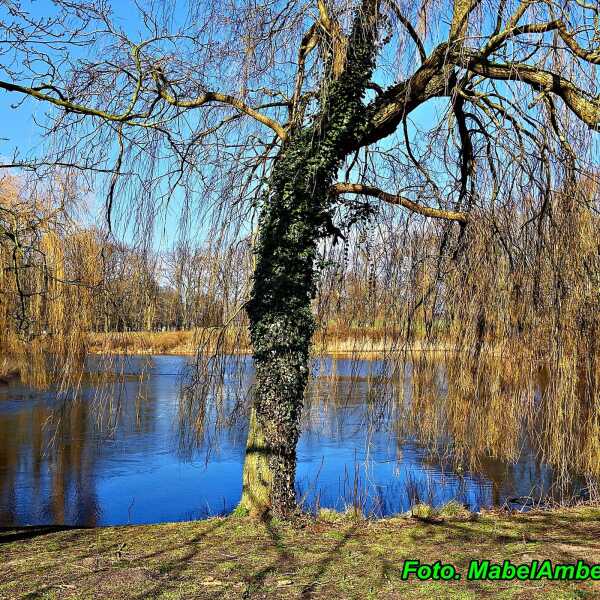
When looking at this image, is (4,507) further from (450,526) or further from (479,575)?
(479,575)

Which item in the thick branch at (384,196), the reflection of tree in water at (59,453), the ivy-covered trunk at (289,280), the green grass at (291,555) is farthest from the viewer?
the reflection of tree in water at (59,453)

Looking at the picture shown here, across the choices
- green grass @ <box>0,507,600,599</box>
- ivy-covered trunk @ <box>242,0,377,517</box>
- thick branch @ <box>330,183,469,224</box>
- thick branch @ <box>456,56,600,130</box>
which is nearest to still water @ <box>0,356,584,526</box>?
ivy-covered trunk @ <box>242,0,377,517</box>

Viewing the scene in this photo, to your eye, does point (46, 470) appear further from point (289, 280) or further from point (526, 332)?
point (526, 332)

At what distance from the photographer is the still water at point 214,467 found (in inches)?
235

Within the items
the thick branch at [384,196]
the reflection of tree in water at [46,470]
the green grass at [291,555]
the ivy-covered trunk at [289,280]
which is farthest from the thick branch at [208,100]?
the green grass at [291,555]

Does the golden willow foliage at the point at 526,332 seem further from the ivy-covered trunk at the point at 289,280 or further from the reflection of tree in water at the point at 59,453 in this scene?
the reflection of tree in water at the point at 59,453

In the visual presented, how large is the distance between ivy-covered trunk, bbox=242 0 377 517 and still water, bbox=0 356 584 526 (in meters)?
0.45

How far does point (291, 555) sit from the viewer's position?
3.84 m

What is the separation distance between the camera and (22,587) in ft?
10.8

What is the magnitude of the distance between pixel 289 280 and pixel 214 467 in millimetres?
4309

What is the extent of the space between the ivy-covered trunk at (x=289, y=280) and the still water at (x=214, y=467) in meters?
0.45

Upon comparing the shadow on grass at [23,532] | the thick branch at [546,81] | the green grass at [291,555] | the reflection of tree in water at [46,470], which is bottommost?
the reflection of tree in water at [46,470]

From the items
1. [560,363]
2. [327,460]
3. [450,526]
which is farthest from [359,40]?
[327,460]

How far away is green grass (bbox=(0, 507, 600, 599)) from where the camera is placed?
3.14 meters
